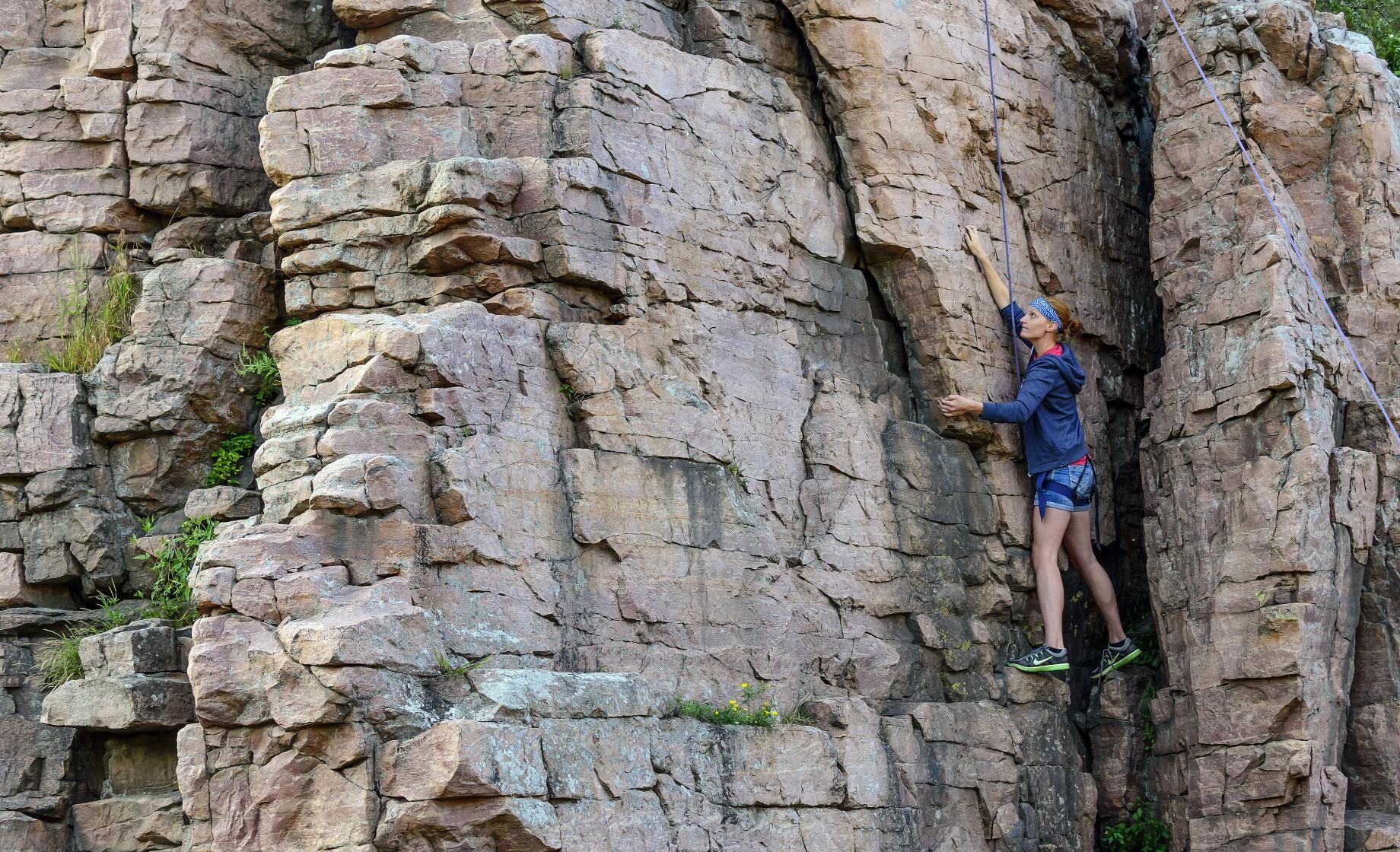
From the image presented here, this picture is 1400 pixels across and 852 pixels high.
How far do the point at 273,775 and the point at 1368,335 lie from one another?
9607 mm

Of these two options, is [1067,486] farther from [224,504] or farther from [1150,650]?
[224,504]

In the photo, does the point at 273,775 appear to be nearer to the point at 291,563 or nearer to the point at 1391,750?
the point at 291,563

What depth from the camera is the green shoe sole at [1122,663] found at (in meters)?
14.3

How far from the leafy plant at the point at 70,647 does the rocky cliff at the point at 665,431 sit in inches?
2.3

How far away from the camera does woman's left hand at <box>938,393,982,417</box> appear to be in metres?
13.7

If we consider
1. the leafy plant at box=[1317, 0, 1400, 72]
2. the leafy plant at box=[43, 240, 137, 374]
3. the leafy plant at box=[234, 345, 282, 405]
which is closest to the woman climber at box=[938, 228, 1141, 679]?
the leafy plant at box=[234, 345, 282, 405]

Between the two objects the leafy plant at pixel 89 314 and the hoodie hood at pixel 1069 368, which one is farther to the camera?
the hoodie hood at pixel 1069 368

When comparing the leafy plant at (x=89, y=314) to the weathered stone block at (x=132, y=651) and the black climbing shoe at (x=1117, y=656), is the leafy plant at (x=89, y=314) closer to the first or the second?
the weathered stone block at (x=132, y=651)

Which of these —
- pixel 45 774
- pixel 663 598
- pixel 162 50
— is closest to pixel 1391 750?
pixel 663 598

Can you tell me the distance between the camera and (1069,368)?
46.3 ft

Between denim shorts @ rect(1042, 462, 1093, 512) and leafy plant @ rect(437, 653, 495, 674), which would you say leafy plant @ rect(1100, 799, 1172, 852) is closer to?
→ denim shorts @ rect(1042, 462, 1093, 512)

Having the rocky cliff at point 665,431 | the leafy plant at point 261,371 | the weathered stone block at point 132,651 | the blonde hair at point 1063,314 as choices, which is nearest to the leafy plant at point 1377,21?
the rocky cliff at point 665,431

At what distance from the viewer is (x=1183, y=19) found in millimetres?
15352

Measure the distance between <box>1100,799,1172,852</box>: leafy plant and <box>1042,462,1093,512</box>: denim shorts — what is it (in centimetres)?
243
